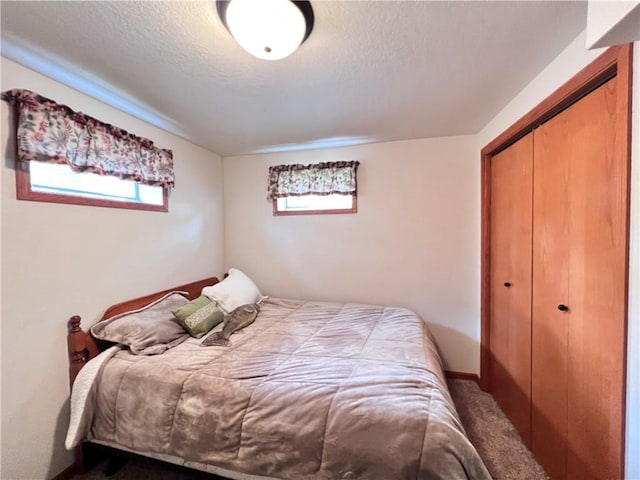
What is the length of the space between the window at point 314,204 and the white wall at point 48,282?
4.46 ft

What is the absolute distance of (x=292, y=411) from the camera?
4.10 ft

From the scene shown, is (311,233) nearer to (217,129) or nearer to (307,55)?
(217,129)

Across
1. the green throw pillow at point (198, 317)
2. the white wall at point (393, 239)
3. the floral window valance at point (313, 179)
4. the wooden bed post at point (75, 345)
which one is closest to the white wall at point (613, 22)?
the white wall at point (393, 239)

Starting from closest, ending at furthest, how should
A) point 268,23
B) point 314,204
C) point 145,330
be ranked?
point 268,23 < point 145,330 < point 314,204

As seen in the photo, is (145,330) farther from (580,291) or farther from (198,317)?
(580,291)

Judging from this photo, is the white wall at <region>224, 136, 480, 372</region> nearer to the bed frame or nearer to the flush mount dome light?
the bed frame

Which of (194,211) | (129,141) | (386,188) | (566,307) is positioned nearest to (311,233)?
(386,188)

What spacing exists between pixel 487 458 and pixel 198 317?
2167 millimetres

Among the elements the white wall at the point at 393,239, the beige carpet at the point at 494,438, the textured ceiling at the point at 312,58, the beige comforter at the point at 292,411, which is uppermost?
the textured ceiling at the point at 312,58

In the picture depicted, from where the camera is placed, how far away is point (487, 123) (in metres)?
2.33

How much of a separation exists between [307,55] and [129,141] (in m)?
1.51

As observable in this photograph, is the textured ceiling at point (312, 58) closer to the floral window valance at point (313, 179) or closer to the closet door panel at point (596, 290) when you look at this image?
the closet door panel at point (596, 290)

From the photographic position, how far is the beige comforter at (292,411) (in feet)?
3.60

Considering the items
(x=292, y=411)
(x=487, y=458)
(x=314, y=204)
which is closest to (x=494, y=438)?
(x=487, y=458)
